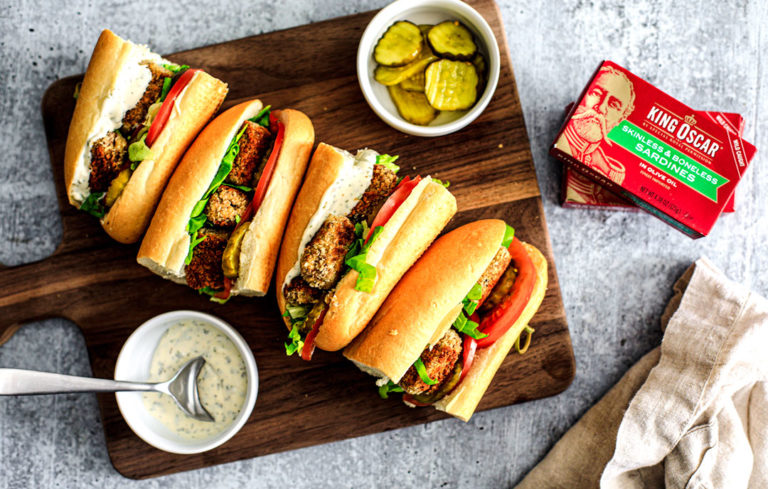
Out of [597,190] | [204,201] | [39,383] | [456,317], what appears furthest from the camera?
[597,190]

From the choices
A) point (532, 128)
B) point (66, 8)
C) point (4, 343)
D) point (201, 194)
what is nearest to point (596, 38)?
point (532, 128)

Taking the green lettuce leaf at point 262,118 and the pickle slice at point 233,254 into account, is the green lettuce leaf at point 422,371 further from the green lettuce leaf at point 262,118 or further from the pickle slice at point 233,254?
the green lettuce leaf at point 262,118

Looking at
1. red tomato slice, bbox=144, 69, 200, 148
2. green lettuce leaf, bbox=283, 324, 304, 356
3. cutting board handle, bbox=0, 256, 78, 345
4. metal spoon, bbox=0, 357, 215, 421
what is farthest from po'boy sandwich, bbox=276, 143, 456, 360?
cutting board handle, bbox=0, 256, 78, 345

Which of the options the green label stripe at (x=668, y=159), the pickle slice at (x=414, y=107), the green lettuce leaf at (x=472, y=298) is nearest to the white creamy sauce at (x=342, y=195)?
the pickle slice at (x=414, y=107)

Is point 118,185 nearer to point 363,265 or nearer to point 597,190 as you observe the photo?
point 363,265

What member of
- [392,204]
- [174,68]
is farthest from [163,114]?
[392,204]

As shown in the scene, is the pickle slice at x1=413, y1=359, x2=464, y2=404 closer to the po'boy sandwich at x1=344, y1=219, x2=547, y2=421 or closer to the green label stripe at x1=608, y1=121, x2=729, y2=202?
the po'boy sandwich at x1=344, y1=219, x2=547, y2=421
